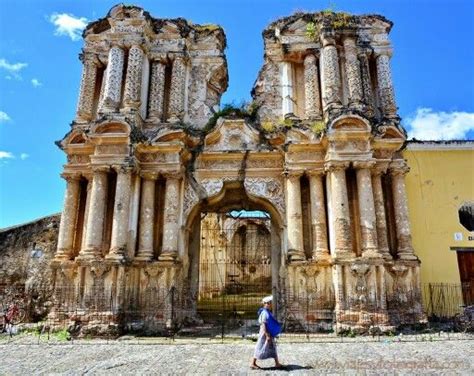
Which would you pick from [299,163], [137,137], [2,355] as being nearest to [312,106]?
[299,163]

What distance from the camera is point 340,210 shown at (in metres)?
10.5

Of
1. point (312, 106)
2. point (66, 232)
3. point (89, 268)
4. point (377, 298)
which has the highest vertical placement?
point (312, 106)

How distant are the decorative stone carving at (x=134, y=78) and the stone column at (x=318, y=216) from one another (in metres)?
5.39

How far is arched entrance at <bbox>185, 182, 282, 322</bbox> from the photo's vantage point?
12.0 meters

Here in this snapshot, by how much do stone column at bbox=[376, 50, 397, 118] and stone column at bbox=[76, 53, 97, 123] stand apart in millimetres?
8601

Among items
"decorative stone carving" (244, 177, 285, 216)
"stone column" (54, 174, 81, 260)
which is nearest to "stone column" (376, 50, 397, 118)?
"decorative stone carving" (244, 177, 285, 216)

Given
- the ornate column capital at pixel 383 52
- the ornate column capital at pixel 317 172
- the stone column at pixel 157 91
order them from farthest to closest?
the ornate column capital at pixel 383 52 < the stone column at pixel 157 91 < the ornate column capital at pixel 317 172

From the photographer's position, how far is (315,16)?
42.8ft

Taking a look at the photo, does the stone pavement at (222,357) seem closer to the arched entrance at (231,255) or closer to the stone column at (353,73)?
the arched entrance at (231,255)

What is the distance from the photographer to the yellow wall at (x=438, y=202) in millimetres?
11945

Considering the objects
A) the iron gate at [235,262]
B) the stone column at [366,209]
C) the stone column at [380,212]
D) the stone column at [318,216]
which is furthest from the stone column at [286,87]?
the iron gate at [235,262]

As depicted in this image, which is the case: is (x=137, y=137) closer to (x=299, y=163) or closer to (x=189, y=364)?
(x=299, y=163)

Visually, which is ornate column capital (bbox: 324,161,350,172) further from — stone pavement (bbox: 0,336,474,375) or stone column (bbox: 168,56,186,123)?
stone column (bbox: 168,56,186,123)

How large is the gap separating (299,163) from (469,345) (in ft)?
18.5
